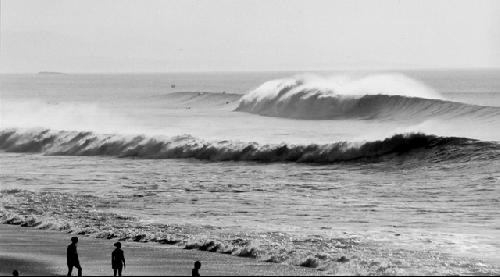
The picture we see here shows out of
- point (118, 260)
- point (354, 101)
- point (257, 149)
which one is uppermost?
point (354, 101)

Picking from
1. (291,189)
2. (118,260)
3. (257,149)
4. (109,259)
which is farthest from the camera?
(257,149)

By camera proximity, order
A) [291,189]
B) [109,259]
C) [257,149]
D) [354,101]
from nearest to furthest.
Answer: [109,259]
[291,189]
[257,149]
[354,101]

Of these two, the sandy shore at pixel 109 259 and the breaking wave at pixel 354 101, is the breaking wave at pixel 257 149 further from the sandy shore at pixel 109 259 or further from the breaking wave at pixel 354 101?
the sandy shore at pixel 109 259

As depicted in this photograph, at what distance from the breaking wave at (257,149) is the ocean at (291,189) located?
0.08 metres

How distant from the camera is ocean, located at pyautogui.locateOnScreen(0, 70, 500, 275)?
61.2 ft

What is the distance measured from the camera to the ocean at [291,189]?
18.6 meters

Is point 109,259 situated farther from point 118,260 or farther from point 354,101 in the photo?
point 354,101

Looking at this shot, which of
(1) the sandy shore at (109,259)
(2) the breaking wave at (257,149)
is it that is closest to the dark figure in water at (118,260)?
(1) the sandy shore at (109,259)

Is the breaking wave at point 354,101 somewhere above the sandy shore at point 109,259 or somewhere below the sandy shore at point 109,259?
above

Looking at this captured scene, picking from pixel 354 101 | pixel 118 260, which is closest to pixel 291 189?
pixel 118 260

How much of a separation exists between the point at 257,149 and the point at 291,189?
37.7 feet

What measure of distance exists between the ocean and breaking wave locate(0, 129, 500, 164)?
0.26 feet

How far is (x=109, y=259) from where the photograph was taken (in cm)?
1742

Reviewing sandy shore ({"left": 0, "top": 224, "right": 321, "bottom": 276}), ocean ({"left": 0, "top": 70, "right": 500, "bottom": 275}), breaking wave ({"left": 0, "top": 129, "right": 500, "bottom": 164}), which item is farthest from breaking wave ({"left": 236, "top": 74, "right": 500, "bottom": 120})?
sandy shore ({"left": 0, "top": 224, "right": 321, "bottom": 276})
